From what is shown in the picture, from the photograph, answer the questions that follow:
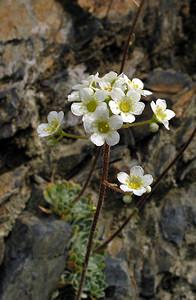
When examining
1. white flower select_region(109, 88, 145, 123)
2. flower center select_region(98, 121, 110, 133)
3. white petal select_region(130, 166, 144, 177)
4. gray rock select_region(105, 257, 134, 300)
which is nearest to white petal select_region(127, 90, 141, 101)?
white flower select_region(109, 88, 145, 123)

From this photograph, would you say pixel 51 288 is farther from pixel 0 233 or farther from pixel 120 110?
pixel 120 110

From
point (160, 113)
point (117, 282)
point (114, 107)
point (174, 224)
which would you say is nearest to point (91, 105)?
point (114, 107)

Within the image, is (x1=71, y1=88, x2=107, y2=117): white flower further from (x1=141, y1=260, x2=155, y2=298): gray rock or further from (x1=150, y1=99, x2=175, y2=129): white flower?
(x1=141, y1=260, x2=155, y2=298): gray rock

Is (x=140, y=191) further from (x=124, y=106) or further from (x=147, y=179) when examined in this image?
(x=124, y=106)

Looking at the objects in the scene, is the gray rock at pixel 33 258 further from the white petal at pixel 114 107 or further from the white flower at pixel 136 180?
the white petal at pixel 114 107

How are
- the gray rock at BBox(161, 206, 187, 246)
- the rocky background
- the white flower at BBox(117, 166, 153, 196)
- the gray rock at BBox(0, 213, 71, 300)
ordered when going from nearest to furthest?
the white flower at BBox(117, 166, 153, 196)
the gray rock at BBox(0, 213, 71, 300)
the rocky background
the gray rock at BBox(161, 206, 187, 246)

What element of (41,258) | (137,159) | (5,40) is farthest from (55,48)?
(41,258)
